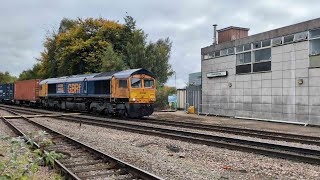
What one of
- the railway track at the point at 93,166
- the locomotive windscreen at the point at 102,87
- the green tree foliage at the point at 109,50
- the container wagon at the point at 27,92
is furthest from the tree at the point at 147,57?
the railway track at the point at 93,166

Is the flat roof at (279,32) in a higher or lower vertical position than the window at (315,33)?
higher

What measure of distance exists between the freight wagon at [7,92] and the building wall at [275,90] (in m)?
30.9

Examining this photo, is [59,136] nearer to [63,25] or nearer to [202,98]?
[202,98]

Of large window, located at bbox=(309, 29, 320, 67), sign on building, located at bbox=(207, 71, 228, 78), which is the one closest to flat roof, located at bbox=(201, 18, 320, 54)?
large window, located at bbox=(309, 29, 320, 67)

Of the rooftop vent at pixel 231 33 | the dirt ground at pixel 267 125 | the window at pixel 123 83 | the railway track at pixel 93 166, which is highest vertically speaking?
the rooftop vent at pixel 231 33

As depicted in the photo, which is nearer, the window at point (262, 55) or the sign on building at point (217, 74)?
the window at point (262, 55)

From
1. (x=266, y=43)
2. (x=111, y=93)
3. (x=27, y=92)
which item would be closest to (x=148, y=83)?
(x=111, y=93)

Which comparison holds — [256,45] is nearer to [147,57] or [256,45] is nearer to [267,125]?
[267,125]

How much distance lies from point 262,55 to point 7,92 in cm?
3913

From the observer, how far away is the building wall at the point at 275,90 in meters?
21.1

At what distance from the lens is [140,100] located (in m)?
22.9

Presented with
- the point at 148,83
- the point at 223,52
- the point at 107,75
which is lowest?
the point at 148,83

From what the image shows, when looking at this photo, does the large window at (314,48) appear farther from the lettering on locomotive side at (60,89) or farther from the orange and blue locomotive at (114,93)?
the lettering on locomotive side at (60,89)

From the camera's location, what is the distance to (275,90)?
23.5m
